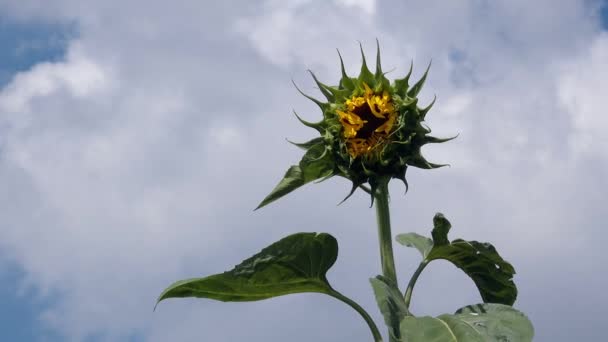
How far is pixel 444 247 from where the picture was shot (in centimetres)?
428

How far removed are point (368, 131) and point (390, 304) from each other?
0.77 m

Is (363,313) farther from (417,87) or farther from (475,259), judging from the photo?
(417,87)

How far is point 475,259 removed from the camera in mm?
4379

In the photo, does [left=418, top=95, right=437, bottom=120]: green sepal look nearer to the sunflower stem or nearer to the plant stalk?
the sunflower stem

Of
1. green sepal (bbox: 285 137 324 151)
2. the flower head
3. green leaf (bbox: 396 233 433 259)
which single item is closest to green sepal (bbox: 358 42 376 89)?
the flower head

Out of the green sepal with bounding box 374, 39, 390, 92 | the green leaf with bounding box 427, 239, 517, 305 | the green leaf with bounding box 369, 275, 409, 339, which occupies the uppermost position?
the green sepal with bounding box 374, 39, 390, 92

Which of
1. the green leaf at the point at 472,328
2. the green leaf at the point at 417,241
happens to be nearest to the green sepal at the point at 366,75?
the green leaf at the point at 417,241

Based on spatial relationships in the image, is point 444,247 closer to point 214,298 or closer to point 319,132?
point 319,132

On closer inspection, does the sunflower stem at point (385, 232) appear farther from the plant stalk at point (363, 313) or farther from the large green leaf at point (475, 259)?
the large green leaf at point (475, 259)

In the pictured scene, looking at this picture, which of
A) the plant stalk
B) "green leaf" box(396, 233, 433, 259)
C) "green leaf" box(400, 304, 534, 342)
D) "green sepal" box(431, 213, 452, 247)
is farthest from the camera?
"green leaf" box(396, 233, 433, 259)

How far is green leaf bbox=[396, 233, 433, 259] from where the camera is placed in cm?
455

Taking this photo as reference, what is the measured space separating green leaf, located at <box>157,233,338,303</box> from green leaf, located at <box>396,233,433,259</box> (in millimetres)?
691

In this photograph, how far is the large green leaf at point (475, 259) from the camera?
14.0ft

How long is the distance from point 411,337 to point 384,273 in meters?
0.59
